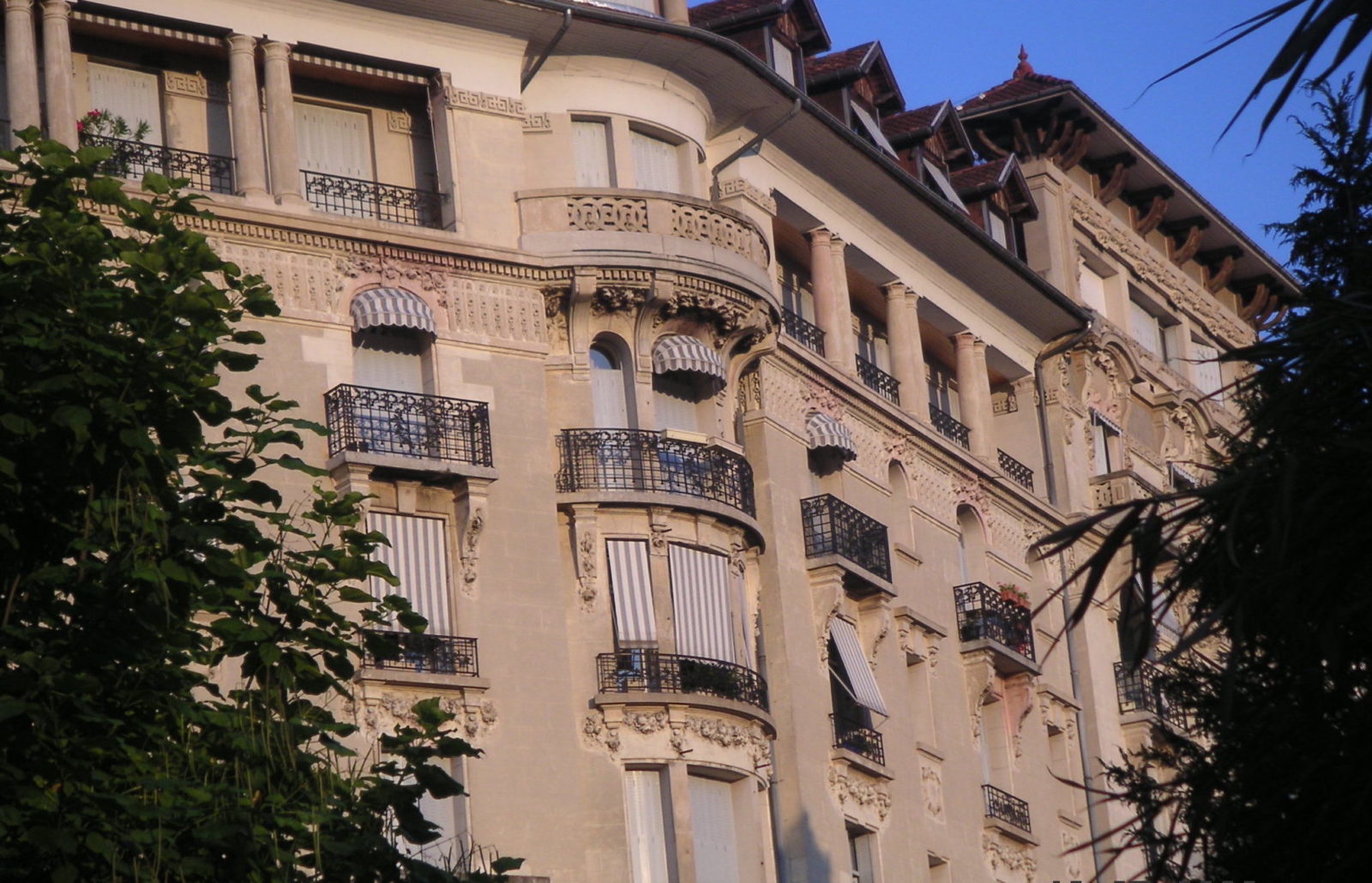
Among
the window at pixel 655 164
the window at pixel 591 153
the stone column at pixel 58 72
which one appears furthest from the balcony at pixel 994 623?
the stone column at pixel 58 72

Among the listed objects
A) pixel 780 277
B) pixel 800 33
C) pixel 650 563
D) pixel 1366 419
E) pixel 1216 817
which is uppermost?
pixel 800 33

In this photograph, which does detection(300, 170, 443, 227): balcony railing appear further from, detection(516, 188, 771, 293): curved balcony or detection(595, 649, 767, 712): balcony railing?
detection(595, 649, 767, 712): balcony railing

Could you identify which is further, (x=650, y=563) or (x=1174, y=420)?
(x=1174, y=420)

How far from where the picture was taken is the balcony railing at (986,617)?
48031 mm

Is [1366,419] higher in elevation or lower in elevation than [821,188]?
lower

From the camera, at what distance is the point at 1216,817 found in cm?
1424

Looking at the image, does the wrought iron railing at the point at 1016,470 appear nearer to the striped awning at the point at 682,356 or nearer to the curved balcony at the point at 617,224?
the striped awning at the point at 682,356

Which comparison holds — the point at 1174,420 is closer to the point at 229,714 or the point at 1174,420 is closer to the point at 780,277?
the point at 780,277

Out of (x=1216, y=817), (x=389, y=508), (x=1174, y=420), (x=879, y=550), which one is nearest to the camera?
(x=1216, y=817)

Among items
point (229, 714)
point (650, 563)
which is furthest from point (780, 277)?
point (229, 714)

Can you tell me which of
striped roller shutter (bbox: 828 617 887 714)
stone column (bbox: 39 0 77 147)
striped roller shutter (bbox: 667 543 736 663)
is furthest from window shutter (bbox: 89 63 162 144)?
striped roller shutter (bbox: 828 617 887 714)

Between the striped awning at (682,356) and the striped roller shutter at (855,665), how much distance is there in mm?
4911

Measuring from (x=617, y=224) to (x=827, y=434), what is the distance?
599 cm

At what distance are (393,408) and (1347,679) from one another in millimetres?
23156
